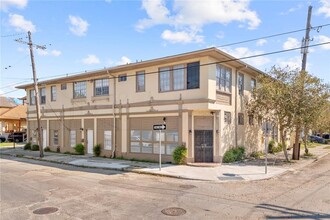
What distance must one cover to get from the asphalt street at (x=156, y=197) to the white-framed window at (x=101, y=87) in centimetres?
866

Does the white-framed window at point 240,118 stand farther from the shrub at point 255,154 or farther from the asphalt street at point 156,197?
the asphalt street at point 156,197

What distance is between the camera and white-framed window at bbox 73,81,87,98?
23250mm

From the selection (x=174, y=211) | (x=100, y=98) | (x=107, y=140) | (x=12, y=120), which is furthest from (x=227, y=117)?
(x=12, y=120)

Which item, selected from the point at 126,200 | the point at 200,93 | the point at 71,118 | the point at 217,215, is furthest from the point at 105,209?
the point at 71,118

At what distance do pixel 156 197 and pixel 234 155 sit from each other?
367 inches

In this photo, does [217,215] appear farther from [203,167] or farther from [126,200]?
[203,167]

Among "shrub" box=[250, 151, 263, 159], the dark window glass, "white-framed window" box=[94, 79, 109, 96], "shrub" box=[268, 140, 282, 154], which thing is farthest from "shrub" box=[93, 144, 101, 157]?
"shrub" box=[268, 140, 282, 154]

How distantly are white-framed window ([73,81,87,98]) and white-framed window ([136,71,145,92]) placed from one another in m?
5.85

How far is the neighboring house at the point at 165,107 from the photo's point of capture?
1695 centimetres

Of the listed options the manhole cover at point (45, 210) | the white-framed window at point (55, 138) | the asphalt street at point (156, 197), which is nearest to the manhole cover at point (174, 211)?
the asphalt street at point (156, 197)

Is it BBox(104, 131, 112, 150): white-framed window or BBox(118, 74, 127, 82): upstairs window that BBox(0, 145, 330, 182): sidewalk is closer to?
BBox(104, 131, 112, 150): white-framed window

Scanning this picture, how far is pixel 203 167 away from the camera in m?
15.9

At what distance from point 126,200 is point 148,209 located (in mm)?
1304

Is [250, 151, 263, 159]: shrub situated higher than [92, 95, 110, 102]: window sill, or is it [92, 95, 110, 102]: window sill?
[92, 95, 110, 102]: window sill
